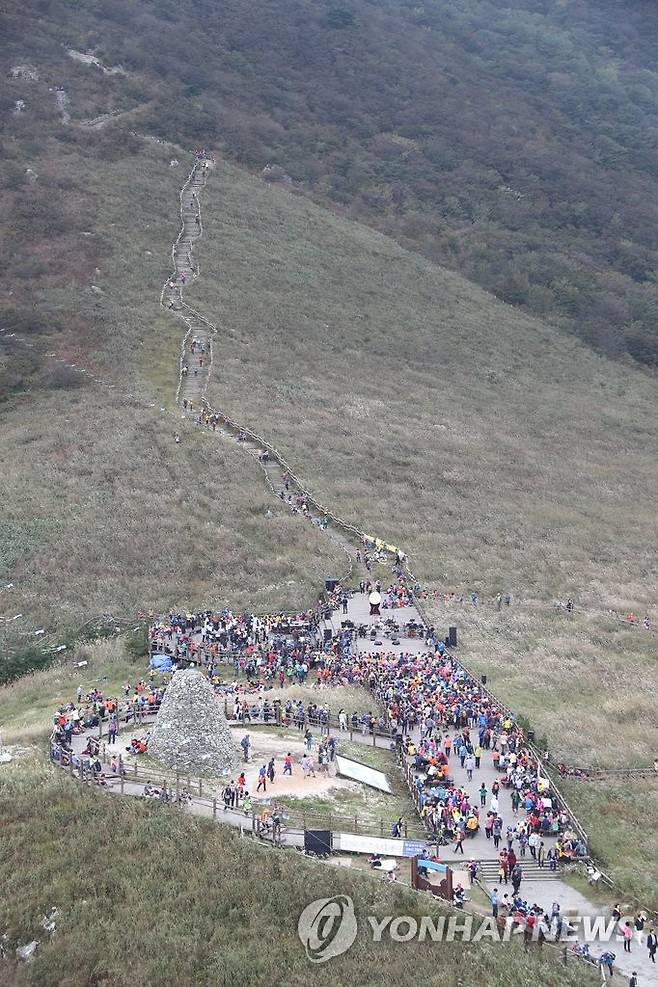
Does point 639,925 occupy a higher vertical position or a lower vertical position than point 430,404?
higher

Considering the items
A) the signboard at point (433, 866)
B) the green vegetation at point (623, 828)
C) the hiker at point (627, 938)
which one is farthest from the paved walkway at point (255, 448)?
the green vegetation at point (623, 828)

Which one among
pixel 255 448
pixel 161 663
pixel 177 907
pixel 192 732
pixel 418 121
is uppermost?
pixel 177 907

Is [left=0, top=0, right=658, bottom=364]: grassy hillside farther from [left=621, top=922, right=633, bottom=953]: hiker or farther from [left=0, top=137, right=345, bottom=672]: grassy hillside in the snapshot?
[left=621, top=922, right=633, bottom=953]: hiker

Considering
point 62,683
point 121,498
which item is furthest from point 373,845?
point 121,498

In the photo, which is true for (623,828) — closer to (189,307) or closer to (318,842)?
(318,842)

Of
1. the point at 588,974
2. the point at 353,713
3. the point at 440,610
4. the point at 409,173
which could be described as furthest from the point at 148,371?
the point at 409,173

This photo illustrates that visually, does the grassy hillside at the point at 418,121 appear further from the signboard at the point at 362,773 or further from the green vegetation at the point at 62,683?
the signboard at the point at 362,773
